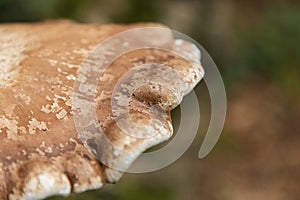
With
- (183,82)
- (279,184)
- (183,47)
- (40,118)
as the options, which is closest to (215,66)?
(279,184)

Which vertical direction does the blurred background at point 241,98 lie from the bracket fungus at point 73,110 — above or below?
below

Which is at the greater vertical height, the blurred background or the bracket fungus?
the bracket fungus

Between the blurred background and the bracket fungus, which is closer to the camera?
the bracket fungus

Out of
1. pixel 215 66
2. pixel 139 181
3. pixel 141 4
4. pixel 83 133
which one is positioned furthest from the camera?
pixel 215 66

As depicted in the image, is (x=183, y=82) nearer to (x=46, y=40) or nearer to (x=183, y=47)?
(x=183, y=47)

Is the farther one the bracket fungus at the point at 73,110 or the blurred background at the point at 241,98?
the blurred background at the point at 241,98
